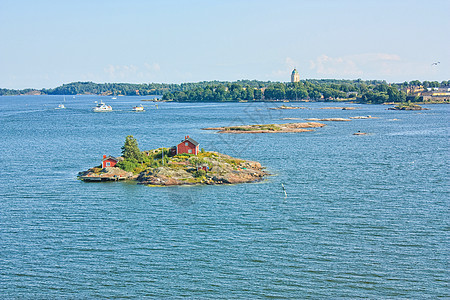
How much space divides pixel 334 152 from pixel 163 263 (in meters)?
52.0

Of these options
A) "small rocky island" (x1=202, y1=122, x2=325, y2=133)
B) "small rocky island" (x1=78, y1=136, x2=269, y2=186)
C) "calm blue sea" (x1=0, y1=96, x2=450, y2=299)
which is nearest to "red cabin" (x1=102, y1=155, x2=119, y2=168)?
"small rocky island" (x1=78, y1=136, x2=269, y2=186)

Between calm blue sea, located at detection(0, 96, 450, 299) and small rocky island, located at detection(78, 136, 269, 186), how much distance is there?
2.14 meters

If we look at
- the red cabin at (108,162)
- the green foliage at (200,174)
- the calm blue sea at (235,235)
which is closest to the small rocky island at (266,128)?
the calm blue sea at (235,235)

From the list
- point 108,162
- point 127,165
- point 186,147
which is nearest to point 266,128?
point 186,147

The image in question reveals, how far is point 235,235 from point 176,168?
2129 centimetres

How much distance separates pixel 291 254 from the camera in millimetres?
32656

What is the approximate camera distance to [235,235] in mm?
36062

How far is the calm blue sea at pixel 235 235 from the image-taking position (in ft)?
93.6

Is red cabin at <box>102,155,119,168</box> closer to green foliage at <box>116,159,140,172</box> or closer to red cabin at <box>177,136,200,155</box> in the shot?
Answer: green foliage at <box>116,159,140,172</box>

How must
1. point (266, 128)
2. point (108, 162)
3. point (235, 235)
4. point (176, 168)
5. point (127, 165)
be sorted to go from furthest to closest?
1. point (266, 128)
2. point (108, 162)
3. point (127, 165)
4. point (176, 168)
5. point (235, 235)

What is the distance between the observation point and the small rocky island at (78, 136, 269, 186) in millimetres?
53500

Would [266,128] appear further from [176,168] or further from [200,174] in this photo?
[200,174]

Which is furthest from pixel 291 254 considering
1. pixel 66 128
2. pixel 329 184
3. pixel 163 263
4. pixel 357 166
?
pixel 66 128

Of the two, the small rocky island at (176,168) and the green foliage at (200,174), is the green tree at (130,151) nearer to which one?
the small rocky island at (176,168)
